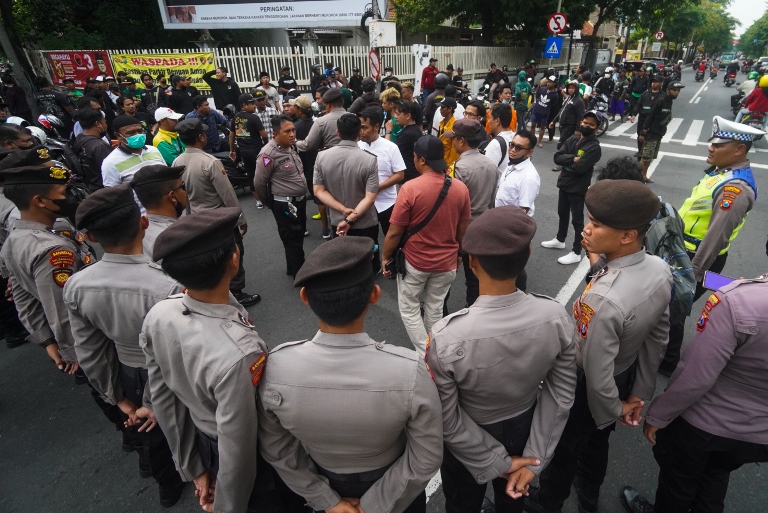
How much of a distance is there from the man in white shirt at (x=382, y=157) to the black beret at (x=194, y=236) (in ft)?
9.85

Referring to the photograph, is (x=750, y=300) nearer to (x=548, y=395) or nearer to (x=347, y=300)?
(x=548, y=395)

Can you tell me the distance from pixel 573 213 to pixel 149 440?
494 centimetres

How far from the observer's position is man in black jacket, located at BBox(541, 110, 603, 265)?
16.1 ft

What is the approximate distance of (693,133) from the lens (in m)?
12.9

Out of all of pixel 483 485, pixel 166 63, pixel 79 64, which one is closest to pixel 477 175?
pixel 483 485

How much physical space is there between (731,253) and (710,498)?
15.6 ft

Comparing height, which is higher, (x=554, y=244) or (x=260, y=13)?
(x=260, y=13)

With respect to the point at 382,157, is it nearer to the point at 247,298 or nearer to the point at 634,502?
the point at 247,298

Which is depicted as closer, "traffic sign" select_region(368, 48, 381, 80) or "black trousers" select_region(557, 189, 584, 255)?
"black trousers" select_region(557, 189, 584, 255)

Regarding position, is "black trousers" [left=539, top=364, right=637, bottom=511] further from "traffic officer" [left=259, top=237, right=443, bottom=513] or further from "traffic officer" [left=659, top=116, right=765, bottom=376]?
"traffic officer" [left=659, top=116, right=765, bottom=376]

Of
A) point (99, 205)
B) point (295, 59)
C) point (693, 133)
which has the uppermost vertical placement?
point (295, 59)

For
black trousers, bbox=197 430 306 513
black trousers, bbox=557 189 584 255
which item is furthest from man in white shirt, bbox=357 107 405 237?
black trousers, bbox=197 430 306 513

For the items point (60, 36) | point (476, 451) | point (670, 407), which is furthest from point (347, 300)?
point (60, 36)

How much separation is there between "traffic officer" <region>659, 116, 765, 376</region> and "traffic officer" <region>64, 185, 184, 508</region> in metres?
3.59
